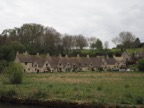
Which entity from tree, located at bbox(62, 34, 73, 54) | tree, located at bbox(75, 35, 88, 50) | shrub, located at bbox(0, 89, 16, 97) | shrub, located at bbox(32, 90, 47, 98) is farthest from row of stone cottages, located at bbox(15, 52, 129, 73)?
shrub, located at bbox(32, 90, 47, 98)

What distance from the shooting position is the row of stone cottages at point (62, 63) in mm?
100125

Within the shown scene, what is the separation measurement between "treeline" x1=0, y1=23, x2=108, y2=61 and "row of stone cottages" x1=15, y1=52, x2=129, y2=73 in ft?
29.7

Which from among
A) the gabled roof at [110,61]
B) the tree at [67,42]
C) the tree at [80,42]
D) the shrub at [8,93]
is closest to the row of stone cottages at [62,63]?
the gabled roof at [110,61]

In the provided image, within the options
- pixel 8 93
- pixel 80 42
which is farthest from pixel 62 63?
pixel 8 93

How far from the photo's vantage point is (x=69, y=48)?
140 meters

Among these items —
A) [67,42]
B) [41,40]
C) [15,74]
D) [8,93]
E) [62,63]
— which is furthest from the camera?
[67,42]

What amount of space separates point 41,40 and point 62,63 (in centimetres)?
2350

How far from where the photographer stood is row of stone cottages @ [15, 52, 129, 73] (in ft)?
328

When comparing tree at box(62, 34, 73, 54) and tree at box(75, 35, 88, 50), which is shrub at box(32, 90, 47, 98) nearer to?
tree at box(62, 34, 73, 54)

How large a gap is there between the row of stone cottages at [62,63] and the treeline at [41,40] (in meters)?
9.05

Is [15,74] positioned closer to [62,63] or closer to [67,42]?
[62,63]

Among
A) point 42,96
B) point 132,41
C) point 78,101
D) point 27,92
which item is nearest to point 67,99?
point 78,101

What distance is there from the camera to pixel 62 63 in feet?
353

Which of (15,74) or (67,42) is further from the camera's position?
(67,42)
